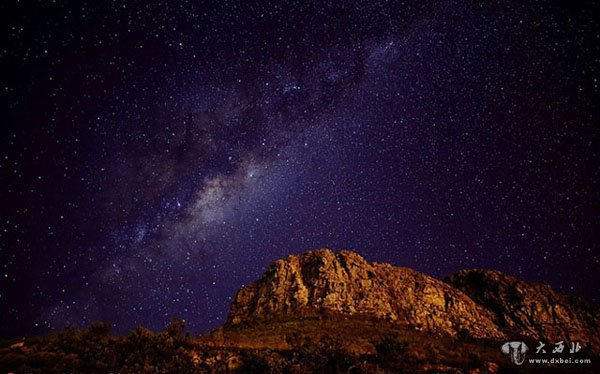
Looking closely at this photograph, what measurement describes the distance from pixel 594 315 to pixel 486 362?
161 ft

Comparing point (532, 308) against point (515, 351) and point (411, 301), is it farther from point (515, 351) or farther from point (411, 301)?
point (515, 351)

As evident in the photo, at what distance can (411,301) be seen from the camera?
43.5m

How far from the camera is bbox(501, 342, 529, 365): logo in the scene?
68.3 ft

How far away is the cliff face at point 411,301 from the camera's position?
38531 millimetres

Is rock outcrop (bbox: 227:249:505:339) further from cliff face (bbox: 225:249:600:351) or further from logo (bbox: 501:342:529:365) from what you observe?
logo (bbox: 501:342:529:365)

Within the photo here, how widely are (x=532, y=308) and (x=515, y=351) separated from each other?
29108 millimetres

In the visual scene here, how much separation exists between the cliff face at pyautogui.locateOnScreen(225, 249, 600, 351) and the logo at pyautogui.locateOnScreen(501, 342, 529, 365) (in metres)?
9.97

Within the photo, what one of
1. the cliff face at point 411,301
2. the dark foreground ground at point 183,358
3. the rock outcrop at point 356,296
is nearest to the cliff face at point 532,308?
the cliff face at point 411,301

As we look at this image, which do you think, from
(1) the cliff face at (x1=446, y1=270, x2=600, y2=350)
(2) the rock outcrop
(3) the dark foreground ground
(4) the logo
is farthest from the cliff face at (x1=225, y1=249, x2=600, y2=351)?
(3) the dark foreground ground

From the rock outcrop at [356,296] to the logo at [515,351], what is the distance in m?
9.86

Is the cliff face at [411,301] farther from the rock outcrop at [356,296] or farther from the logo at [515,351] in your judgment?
the logo at [515,351]

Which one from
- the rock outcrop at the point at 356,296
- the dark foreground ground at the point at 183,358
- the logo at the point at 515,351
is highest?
the rock outcrop at the point at 356,296

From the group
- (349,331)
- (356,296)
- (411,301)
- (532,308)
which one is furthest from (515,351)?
(532,308)

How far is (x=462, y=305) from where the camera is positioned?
4550cm
